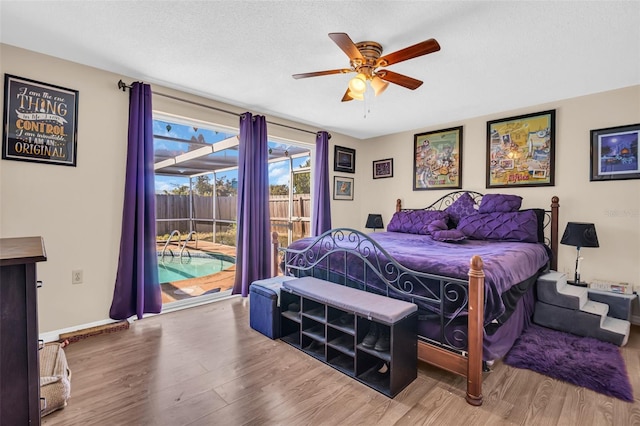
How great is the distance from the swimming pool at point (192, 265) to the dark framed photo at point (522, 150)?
3.75m

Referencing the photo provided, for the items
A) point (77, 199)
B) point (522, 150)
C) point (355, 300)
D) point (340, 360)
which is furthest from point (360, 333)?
point (522, 150)

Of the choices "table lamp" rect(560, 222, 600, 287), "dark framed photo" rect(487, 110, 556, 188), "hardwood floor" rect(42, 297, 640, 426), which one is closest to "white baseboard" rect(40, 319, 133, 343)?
"hardwood floor" rect(42, 297, 640, 426)

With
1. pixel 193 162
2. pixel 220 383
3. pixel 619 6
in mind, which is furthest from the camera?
pixel 193 162

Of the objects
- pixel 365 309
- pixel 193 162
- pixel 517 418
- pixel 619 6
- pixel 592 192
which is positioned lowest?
pixel 517 418

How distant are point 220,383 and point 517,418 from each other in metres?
1.80

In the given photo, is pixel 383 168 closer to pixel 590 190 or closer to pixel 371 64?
pixel 590 190

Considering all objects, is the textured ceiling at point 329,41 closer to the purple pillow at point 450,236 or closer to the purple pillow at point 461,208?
the purple pillow at point 461,208

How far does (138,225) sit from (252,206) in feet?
4.22

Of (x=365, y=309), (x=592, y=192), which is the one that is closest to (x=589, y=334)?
(x=592, y=192)

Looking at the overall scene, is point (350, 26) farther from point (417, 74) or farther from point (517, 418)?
point (517, 418)

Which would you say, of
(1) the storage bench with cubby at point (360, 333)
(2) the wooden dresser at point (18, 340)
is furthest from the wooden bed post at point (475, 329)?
(2) the wooden dresser at point (18, 340)

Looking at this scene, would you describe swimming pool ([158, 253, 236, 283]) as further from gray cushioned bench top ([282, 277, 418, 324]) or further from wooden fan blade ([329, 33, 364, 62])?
wooden fan blade ([329, 33, 364, 62])

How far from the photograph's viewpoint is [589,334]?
8.83 feet

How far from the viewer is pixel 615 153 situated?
3143mm
